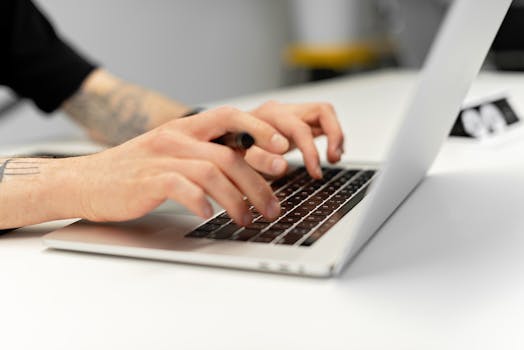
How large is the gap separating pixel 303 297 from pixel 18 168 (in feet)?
1.17

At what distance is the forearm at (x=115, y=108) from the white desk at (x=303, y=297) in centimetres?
57

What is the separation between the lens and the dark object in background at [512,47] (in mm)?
2166

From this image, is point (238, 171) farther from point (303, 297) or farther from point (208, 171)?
point (303, 297)

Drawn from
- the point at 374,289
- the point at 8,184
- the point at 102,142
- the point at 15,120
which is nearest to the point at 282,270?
the point at 374,289

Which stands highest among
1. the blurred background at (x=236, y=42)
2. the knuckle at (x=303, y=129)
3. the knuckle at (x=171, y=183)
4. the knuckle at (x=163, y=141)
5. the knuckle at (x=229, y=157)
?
the knuckle at (x=163, y=141)

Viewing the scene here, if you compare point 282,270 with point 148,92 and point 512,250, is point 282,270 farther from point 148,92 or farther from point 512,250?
point 148,92

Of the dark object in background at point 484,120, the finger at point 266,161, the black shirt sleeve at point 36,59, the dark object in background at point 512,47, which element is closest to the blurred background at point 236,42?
the dark object in background at point 512,47

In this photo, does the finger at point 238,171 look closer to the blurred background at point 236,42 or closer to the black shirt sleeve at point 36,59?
the black shirt sleeve at point 36,59

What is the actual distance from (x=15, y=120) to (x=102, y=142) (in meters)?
1.35

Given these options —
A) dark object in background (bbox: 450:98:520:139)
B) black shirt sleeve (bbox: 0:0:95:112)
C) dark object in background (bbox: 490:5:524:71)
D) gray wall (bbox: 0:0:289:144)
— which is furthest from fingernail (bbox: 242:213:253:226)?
gray wall (bbox: 0:0:289:144)

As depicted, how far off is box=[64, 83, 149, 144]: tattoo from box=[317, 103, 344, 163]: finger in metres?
0.49

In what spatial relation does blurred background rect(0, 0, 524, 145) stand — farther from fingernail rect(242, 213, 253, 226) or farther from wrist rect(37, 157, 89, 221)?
fingernail rect(242, 213, 253, 226)

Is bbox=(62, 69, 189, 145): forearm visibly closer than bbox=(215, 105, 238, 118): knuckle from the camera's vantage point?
No

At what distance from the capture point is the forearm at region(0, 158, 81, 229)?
2.14 ft
